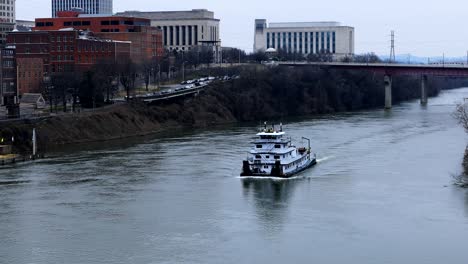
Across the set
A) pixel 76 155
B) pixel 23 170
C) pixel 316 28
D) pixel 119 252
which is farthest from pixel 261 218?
pixel 316 28

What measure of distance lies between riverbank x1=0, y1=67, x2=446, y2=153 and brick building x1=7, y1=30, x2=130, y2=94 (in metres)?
8.87

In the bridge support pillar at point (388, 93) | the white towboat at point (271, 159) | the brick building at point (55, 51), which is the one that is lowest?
the white towboat at point (271, 159)

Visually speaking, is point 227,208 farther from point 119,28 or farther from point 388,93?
point 388,93

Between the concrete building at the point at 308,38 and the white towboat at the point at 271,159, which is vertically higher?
the concrete building at the point at 308,38

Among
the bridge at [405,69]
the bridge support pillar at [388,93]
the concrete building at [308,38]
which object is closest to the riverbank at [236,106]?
Answer: the bridge at [405,69]

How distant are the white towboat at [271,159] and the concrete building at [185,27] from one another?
7620cm

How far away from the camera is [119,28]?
83.8 m

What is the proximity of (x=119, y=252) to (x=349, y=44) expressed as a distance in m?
126

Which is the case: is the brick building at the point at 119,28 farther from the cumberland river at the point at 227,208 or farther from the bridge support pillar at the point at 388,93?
the cumberland river at the point at 227,208

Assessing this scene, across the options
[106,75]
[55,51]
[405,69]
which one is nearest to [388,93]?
[405,69]

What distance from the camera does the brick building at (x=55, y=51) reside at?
6538cm

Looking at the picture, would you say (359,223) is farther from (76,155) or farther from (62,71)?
(62,71)

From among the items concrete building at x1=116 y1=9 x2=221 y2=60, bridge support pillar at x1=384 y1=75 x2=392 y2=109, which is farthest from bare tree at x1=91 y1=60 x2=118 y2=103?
concrete building at x1=116 y1=9 x2=221 y2=60

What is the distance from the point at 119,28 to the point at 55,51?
15.5 m
